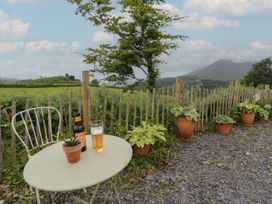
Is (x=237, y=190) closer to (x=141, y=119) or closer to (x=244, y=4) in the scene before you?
(x=141, y=119)

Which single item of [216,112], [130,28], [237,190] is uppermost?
[130,28]

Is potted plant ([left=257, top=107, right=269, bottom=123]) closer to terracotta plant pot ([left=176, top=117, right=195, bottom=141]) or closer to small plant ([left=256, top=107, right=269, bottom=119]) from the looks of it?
small plant ([left=256, top=107, right=269, bottom=119])

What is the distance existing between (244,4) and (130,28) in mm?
4368

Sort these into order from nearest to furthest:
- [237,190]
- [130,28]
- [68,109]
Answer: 1. [237,190]
2. [68,109]
3. [130,28]

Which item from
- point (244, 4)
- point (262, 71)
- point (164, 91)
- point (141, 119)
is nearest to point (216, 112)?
point (164, 91)

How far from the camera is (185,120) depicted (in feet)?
15.9

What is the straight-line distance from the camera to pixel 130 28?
24.1ft

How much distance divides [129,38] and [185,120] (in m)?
3.77

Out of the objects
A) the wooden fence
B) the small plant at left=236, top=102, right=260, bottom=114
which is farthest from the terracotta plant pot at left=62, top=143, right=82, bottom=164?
the small plant at left=236, top=102, right=260, bottom=114

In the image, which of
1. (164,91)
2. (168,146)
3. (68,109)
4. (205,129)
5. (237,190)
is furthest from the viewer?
(205,129)

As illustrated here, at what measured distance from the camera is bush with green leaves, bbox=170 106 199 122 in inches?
190

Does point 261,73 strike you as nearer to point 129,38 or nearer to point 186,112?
point 129,38

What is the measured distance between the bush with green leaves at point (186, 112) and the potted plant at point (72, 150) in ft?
11.2

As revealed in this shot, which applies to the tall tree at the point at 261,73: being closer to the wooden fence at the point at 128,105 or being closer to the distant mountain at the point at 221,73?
the distant mountain at the point at 221,73
